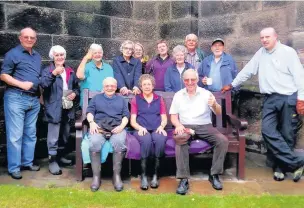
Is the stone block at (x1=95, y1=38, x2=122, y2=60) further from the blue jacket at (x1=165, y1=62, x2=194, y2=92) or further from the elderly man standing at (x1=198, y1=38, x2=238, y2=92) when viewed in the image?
the elderly man standing at (x1=198, y1=38, x2=238, y2=92)

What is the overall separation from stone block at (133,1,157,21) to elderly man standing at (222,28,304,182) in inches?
109

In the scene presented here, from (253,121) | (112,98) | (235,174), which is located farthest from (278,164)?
(112,98)

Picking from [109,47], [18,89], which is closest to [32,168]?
[18,89]

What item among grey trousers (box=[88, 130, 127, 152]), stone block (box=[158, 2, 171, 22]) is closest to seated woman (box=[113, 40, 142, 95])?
grey trousers (box=[88, 130, 127, 152])

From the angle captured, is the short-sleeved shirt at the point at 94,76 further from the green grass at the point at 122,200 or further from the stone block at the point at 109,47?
the green grass at the point at 122,200

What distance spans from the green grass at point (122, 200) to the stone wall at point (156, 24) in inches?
86.5

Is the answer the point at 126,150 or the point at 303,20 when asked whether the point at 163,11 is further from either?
the point at 126,150

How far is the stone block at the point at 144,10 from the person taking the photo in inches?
277

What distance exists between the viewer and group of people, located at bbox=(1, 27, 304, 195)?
464 cm

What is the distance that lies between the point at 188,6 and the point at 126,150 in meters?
3.38

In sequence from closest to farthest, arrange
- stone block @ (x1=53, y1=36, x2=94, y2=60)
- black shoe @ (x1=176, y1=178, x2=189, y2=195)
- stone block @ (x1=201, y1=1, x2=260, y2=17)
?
black shoe @ (x1=176, y1=178, x2=189, y2=195) → stone block @ (x1=53, y1=36, x2=94, y2=60) → stone block @ (x1=201, y1=1, x2=260, y2=17)

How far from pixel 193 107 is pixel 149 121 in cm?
65

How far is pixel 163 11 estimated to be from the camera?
23.0ft

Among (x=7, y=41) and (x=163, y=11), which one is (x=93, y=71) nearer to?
(x=7, y=41)
